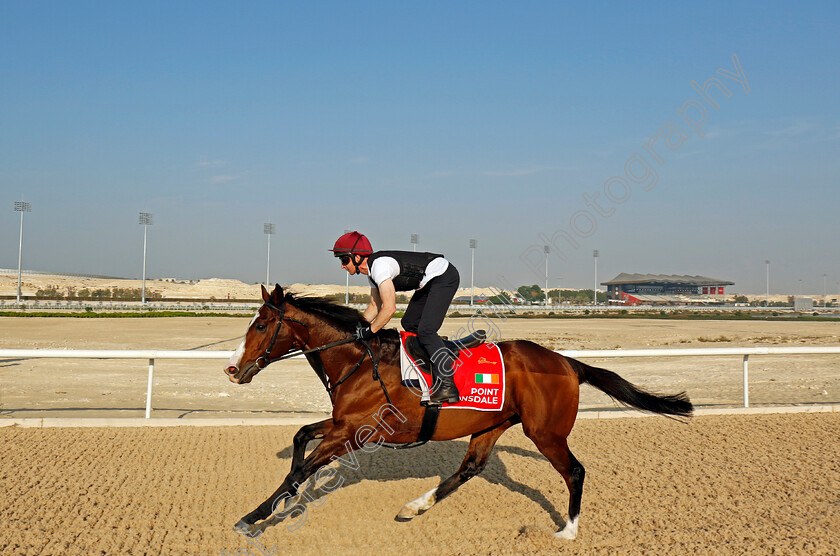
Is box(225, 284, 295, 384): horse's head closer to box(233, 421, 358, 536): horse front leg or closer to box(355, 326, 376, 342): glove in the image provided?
box(355, 326, 376, 342): glove

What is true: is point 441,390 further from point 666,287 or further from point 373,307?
point 666,287

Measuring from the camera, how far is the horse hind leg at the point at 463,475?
4375 mm

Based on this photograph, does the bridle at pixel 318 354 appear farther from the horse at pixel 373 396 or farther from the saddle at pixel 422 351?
the saddle at pixel 422 351

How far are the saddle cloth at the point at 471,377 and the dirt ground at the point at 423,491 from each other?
87 cm

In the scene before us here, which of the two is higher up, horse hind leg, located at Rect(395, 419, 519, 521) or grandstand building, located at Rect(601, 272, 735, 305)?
grandstand building, located at Rect(601, 272, 735, 305)

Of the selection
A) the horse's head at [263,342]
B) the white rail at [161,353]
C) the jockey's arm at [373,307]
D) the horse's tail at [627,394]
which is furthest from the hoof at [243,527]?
the white rail at [161,353]

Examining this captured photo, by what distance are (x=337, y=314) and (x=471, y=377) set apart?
107 centimetres

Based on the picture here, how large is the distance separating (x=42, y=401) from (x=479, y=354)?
7.92 meters

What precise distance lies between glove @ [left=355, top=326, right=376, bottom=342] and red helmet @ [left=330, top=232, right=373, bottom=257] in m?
0.54

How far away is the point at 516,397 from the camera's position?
4500mm

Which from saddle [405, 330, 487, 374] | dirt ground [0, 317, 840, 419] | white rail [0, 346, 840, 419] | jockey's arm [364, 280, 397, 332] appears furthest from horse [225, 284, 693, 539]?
white rail [0, 346, 840, 419]

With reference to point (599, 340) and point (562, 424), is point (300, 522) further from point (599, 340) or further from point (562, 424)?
point (599, 340)

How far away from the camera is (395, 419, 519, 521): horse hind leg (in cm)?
438

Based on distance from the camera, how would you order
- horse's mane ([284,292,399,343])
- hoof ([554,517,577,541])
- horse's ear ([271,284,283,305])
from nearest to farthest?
hoof ([554,517,577,541])
horse's ear ([271,284,283,305])
horse's mane ([284,292,399,343])
